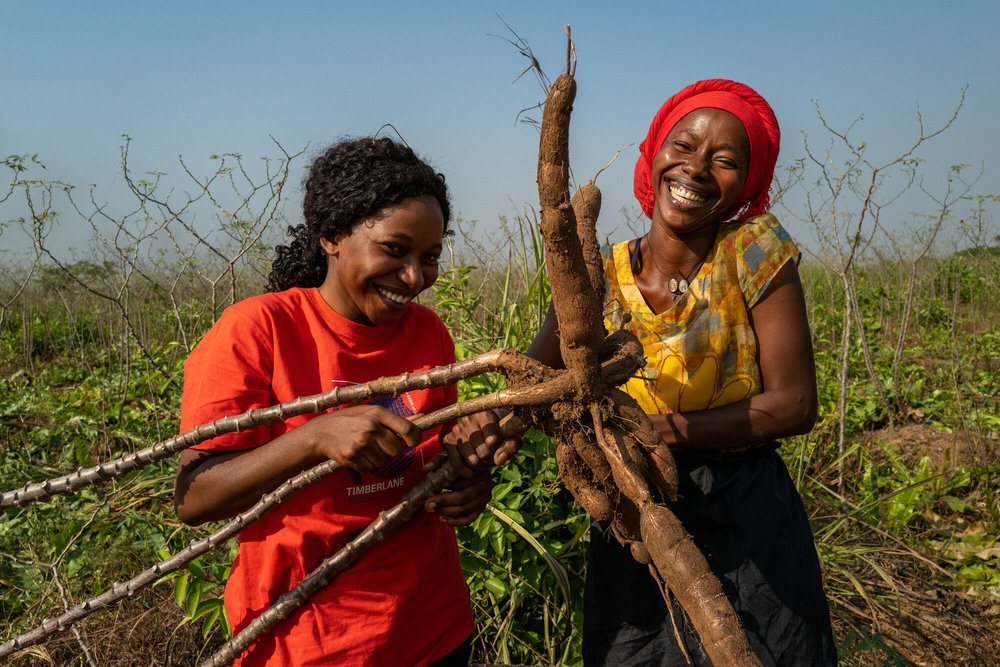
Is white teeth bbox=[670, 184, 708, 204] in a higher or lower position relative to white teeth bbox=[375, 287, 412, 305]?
higher

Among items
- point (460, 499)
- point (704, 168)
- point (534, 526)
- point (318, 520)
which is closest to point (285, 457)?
point (318, 520)

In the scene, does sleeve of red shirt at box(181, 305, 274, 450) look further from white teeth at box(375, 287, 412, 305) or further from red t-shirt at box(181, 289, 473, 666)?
white teeth at box(375, 287, 412, 305)

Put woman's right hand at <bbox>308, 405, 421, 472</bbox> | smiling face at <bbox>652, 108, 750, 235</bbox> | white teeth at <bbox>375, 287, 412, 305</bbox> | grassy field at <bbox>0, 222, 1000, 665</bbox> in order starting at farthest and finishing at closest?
grassy field at <bbox>0, 222, 1000, 665</bbox>
smiling face at <bbox>652, 108, 750, 235</bbox>
white teeth at <bbox>375, 287, 412, 305</bbox>
woman's right hand at <bbox>308, 405, 421, 472</bbox>

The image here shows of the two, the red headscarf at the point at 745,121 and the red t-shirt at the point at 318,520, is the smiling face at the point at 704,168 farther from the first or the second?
the red t-shirt at the point at 318,520

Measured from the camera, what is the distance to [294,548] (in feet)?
4.09

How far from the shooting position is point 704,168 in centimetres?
144

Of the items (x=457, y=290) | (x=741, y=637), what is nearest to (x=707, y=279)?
(x=741, y=637)

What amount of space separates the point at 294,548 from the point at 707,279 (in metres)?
Result: 1.02

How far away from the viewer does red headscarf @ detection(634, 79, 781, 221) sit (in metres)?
1.46

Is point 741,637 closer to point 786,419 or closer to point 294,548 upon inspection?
point 786,419

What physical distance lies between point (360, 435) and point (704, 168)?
95 centimetres

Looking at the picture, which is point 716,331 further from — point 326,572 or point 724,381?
point 326,572

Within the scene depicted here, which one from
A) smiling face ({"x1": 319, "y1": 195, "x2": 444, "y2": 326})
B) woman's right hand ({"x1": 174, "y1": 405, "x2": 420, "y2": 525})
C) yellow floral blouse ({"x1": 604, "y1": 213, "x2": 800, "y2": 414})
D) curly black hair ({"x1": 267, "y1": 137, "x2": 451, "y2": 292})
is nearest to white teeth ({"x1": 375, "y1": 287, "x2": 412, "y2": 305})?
smiling face ({"x1": 319, "y1": 195, "x2": 444, "y2": 326})

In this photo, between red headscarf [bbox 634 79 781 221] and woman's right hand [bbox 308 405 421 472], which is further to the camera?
red headscarf [bbox 634 79 781 221]
